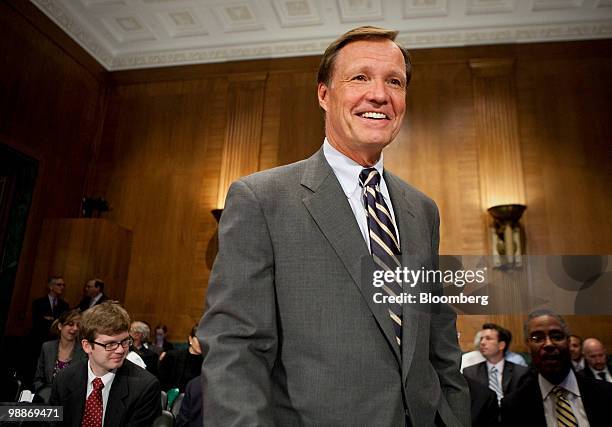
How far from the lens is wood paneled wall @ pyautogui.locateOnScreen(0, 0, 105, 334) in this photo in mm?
6656

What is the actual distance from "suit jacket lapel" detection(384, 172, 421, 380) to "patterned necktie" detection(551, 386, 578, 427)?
1771 mm

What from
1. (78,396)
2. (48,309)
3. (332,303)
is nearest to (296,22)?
(48,309)

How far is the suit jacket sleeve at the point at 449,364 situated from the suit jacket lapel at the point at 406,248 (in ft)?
0.27

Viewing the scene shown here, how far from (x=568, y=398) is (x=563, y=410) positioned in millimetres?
70

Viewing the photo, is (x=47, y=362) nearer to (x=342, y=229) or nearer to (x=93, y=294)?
(x=93, y=294)

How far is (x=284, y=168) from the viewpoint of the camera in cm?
122

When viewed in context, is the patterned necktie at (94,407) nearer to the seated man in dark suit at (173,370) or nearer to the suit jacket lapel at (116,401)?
the suit jacket lapel at (116,401)

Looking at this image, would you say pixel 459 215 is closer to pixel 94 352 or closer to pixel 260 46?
pixel 260 46

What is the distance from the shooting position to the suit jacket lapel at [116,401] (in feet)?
7.91

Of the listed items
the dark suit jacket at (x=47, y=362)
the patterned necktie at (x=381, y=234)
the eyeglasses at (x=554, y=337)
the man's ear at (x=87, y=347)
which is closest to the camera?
the patterned necktie at (x=381, y=234)

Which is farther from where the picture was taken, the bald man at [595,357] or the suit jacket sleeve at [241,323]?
the bald man at [595,357]

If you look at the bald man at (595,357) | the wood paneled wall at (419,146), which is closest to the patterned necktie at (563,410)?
the bald man at (595,357)

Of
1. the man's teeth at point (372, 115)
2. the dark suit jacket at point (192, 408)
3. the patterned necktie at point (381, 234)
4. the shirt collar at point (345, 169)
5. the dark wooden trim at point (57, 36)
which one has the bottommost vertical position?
the dark suit jacket at point (192, 408)

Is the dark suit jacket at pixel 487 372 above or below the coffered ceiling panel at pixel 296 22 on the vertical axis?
below
